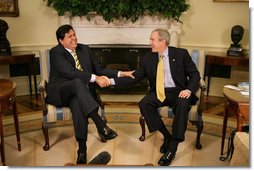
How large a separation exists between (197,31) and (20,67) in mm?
1694

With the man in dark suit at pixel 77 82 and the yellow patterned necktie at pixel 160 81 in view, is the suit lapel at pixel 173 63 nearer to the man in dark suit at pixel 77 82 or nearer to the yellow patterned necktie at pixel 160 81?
the yellow patterned necktie at pixel 160 81

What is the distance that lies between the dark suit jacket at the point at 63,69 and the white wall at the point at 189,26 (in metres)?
0.93

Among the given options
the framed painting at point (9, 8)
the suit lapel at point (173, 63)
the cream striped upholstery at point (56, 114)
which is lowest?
the cream striped upholstery at point (56, 114)

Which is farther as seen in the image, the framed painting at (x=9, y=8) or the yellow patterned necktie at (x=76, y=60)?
the framed painting at (x=9, y=8)

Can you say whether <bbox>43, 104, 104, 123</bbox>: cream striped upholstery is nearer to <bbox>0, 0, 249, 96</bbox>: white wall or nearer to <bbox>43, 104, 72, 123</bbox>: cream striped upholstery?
<bbox>43, 104, 72, 123</bbox>: cream striped upholstery

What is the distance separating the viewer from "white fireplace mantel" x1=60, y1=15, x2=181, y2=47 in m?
2.78

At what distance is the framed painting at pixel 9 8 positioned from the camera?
8.54 feet

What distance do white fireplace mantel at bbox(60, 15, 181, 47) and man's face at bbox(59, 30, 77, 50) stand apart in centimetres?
101

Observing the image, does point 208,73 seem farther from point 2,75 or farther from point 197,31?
point 2,75

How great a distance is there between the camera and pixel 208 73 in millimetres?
2672

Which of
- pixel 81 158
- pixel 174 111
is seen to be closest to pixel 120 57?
pixel 174 111

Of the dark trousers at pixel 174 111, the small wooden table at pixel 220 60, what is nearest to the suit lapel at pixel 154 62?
the dark trousers at pixel 174 111

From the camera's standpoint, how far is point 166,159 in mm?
1652

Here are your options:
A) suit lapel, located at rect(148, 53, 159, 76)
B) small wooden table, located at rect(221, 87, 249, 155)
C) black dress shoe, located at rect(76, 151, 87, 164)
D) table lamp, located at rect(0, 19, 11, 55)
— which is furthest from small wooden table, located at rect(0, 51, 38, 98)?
small wooden table, located at rect(221, 87, 249, 155)
